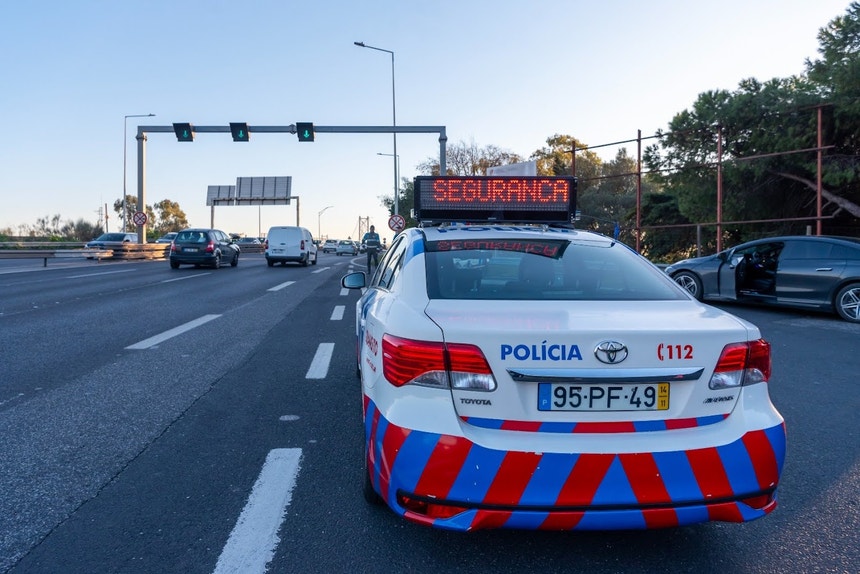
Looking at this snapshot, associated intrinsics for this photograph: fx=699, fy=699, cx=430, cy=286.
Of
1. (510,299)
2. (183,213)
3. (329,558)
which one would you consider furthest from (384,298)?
(183,213)

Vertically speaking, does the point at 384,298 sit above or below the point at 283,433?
above

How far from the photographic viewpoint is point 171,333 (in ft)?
31.4

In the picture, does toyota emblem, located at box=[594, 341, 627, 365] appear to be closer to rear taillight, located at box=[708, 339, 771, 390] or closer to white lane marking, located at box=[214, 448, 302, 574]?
rear taillight, located at box=[708, 339, 771, 390]

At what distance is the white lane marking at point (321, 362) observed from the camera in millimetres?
6815

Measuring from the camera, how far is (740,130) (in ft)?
77.3

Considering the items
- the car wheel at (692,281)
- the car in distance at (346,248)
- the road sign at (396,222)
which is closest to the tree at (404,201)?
the car in distance at (346,248)

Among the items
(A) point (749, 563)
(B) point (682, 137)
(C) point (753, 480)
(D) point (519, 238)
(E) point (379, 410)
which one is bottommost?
(A) point (749, 563)

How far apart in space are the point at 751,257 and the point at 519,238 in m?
9.63

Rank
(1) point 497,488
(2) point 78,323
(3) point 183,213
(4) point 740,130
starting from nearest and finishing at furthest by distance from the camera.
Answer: (1) point 497,488 → (2) point 78,323 → (4) point 740,130 → (3) point 183,213

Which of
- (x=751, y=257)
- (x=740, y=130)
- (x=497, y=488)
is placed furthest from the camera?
(x=740, y=130)

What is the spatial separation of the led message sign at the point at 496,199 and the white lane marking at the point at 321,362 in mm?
1833

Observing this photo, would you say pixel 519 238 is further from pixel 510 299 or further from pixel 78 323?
pixel 78 323

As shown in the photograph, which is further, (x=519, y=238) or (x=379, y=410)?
(x=519, y=238)

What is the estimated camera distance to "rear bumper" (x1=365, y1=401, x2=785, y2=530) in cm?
265
